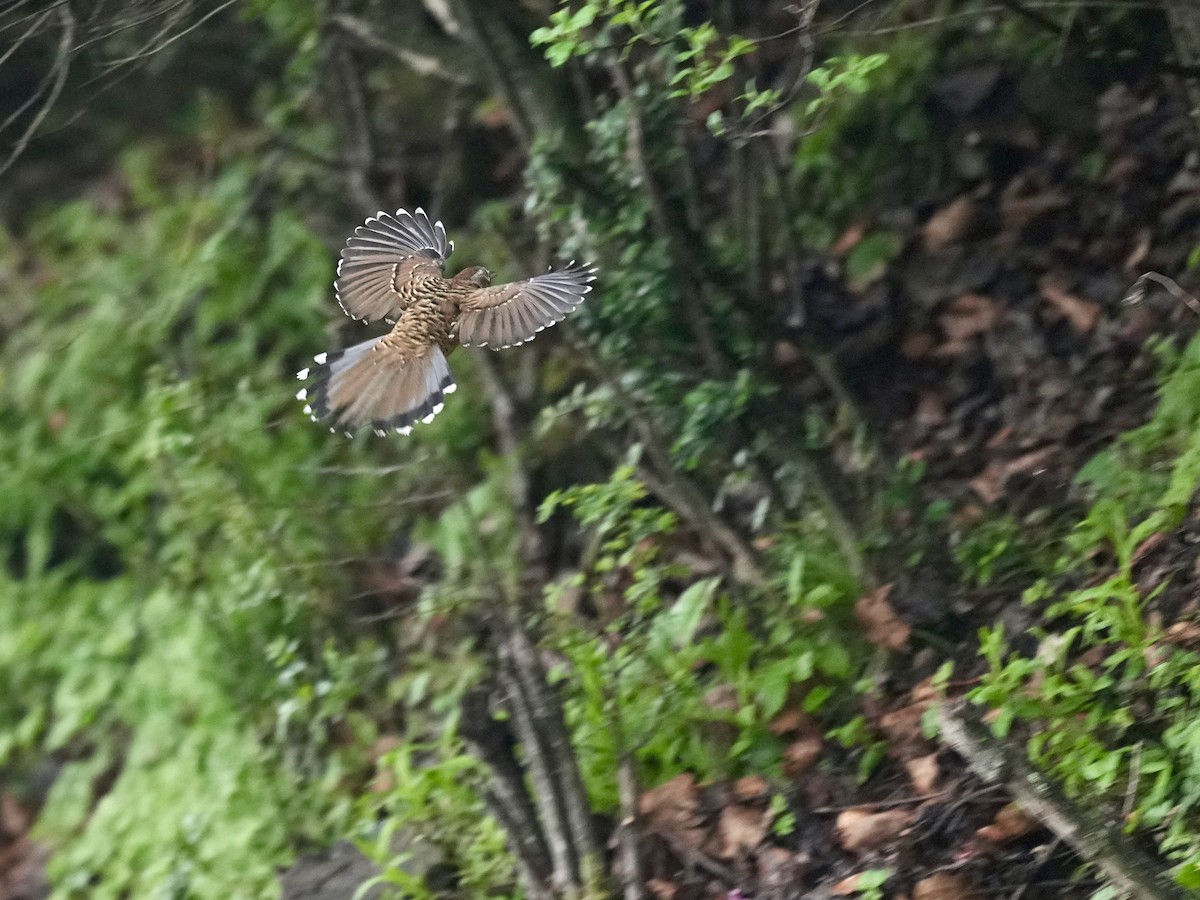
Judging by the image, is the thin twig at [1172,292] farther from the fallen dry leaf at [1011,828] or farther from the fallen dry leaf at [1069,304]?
the fallen dry leaf at [1011,828]

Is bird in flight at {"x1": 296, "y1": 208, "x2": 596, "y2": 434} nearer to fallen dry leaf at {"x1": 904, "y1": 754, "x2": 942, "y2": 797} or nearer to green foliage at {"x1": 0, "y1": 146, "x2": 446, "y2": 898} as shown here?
green foliage at {"x1": 0, "y1": 146, "x2": 446, "y2": 898}

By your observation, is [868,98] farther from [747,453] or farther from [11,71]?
[11,71]

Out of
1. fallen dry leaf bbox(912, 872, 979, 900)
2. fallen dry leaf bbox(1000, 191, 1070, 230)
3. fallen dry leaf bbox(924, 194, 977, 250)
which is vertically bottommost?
fallen dry leaf bbox(912, 872, 979, 900)

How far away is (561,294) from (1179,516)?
6.31 feet

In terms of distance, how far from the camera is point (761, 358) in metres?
4.20

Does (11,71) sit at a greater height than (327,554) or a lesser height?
greater

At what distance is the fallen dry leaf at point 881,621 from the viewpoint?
3.90m

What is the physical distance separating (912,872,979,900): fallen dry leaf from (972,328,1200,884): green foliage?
330 mm

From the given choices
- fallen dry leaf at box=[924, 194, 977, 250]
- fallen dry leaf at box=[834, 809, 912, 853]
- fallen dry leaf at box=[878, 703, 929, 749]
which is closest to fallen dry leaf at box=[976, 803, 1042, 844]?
fallen dry leaf at box=[834, 809, 912, 853]

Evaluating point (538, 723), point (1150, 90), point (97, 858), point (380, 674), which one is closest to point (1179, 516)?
point (538, 723)

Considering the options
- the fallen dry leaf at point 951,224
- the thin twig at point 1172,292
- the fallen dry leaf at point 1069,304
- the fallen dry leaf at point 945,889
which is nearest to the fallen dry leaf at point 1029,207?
the fallen dry leaf at point 951,224

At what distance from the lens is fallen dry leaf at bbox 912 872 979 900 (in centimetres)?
329

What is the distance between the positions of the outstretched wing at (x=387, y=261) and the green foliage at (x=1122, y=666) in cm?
163

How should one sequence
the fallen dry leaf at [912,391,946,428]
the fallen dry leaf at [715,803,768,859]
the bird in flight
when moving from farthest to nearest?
the fallen dry leaf at [912,391,946,428], the fallen dry leaf at [715,803,768,859], the bird in flight
